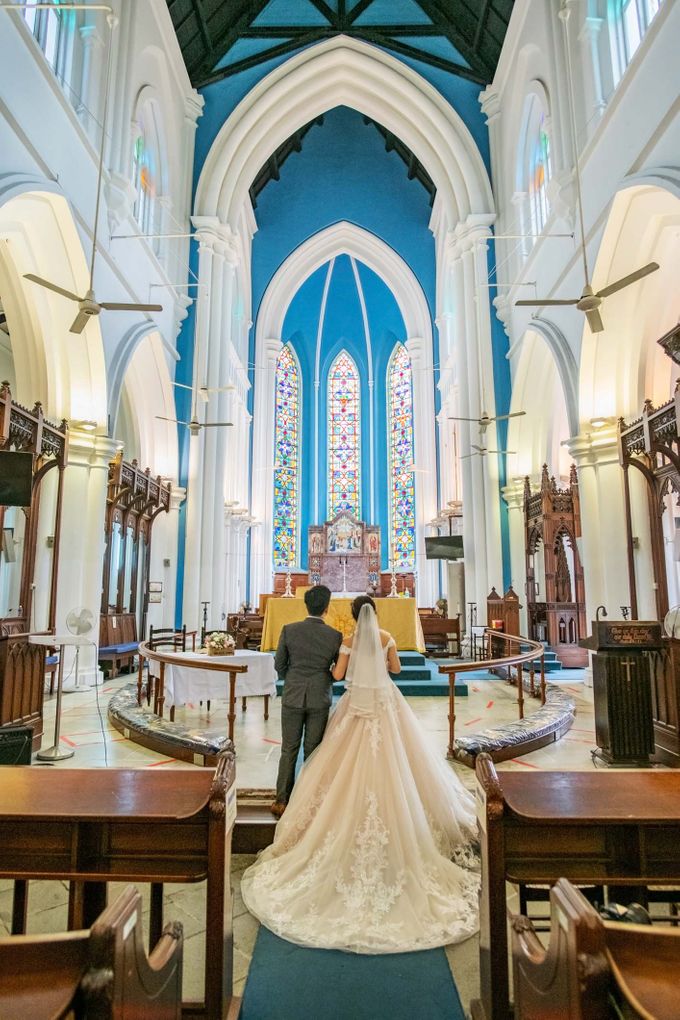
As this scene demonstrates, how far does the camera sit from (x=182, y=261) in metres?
12.8

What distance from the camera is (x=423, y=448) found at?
19203 mm

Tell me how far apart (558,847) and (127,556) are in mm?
10401

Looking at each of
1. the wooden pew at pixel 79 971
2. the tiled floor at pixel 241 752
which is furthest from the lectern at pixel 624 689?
the wooden pew at pixel 79 971

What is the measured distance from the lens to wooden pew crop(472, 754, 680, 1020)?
1.91m

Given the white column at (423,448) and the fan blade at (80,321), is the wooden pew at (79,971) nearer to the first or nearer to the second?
the fan blade at (80,321)

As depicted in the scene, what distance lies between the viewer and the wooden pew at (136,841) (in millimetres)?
1907

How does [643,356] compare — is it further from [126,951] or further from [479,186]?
[126,951]

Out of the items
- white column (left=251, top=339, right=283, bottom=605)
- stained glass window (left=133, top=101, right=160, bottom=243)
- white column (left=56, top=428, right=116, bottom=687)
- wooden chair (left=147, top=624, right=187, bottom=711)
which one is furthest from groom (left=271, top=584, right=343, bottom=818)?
white column (left=251, top=339, right=283, bottom=605)

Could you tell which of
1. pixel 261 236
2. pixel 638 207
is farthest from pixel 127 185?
pixel 261 236

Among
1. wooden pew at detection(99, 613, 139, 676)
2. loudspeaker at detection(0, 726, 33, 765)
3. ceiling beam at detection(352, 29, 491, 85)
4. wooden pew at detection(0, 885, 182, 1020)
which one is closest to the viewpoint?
wooden pew at detection(0, 885, 182, 1020)

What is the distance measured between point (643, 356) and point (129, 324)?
7.78 metres

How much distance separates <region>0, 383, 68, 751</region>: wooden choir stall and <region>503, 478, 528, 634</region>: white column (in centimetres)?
822

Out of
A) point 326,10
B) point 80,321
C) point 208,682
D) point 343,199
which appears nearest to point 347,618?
point 208,682

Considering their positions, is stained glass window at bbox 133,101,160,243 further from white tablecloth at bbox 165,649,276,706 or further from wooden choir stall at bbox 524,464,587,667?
wooden choir stall at bbox 524,464,587,667
